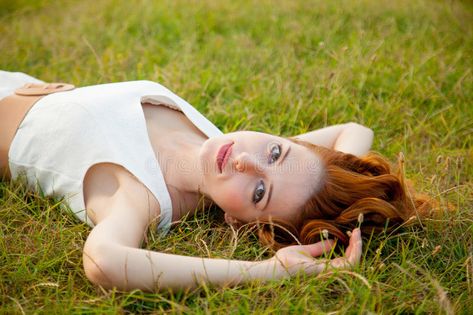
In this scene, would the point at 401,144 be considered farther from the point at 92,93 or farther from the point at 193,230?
the point at 92,93

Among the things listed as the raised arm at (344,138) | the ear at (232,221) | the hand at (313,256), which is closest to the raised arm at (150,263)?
the hand at (313,256)

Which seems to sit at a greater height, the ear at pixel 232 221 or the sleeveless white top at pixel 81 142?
the sleeveless white top at pixel 81 142

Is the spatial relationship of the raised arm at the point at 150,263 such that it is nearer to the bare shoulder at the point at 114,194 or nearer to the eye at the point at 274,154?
the bare shoulder at the point at 114,194

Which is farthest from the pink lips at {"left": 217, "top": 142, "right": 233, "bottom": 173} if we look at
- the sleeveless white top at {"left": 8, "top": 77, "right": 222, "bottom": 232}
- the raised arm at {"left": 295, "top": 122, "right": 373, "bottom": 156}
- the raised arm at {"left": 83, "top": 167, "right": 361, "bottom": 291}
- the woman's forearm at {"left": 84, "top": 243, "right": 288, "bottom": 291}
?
the raised arm at {"left": 295, "top": 122, "right": 373, "bottom": 156}

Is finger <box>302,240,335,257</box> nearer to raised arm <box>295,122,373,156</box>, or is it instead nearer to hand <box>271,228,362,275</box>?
hand <box>271,228,362,275</box>

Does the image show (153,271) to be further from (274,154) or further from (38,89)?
(38,89)

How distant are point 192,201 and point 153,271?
768 mm

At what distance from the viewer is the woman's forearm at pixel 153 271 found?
7.44ft

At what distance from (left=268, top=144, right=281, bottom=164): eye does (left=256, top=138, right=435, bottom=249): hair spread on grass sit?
0.77 feet

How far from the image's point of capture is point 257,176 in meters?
2.70

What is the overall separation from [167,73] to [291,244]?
216 centimetres

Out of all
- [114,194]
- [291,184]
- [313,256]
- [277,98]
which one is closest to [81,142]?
[114,194]

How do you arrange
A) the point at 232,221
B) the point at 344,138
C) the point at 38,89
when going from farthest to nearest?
the point at 344,138 < the point at 38,89 < the point at 232,221

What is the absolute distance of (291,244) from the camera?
2.81 meters
